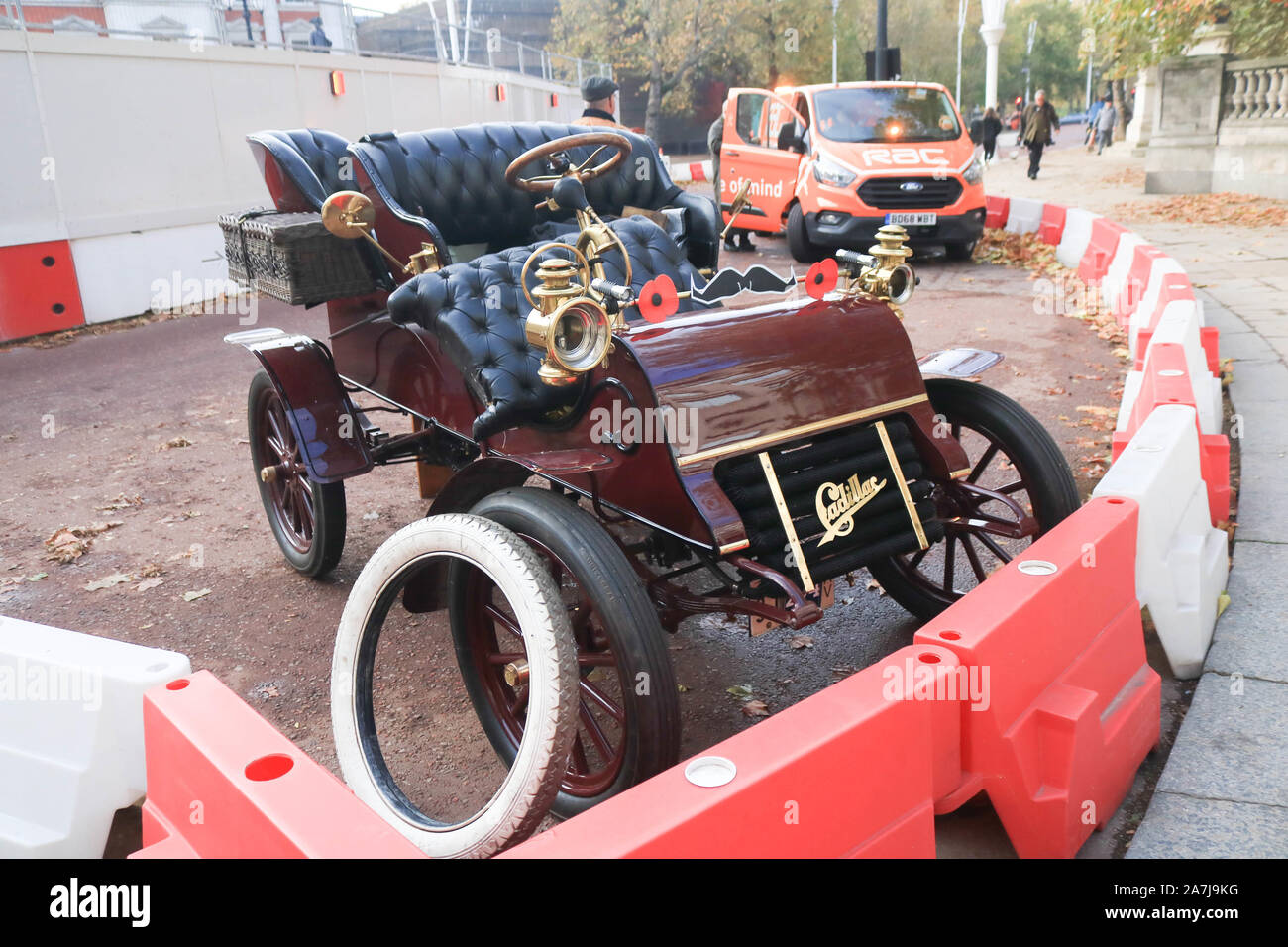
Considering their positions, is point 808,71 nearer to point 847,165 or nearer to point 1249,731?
point 847,165

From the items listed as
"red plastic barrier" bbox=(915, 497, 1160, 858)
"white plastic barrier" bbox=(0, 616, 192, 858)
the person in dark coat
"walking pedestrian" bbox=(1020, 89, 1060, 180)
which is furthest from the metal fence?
"walking pedestrian" bbox=(1020, 89, 1060, 180)

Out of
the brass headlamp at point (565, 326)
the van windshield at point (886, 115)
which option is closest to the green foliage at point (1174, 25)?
the van windshield at point (886, 115)

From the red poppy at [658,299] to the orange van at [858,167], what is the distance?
8.71 metres

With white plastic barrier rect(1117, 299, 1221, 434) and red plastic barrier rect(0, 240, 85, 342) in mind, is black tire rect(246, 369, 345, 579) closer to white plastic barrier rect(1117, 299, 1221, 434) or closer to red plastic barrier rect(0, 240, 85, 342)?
white plastic barrier rect(1117, 299, 1221, 434)

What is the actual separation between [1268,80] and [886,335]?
15.6 m

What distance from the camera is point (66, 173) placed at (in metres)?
10.7

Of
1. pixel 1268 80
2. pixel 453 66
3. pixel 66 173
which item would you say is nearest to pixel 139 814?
pixel 66 173

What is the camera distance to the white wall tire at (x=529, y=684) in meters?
2.30

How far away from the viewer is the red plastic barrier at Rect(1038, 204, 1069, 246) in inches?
471

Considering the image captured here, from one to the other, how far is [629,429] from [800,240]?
9492 millimetres

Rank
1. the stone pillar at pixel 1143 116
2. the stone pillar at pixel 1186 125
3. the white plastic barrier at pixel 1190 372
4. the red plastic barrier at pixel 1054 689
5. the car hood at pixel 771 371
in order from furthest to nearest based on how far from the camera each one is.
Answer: the stone pillar at pixel 1143 116
the stone pillar at pixel 1186 125
the white plastic barrier at pixel 1190 372
the car hood at pixel 771 371
the red plastic barrier at pixel 1054 689

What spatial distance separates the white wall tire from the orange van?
947 cm

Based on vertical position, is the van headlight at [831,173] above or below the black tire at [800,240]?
above

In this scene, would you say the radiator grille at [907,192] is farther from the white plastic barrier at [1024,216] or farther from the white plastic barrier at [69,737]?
the white plastic barrier at [69,737]
